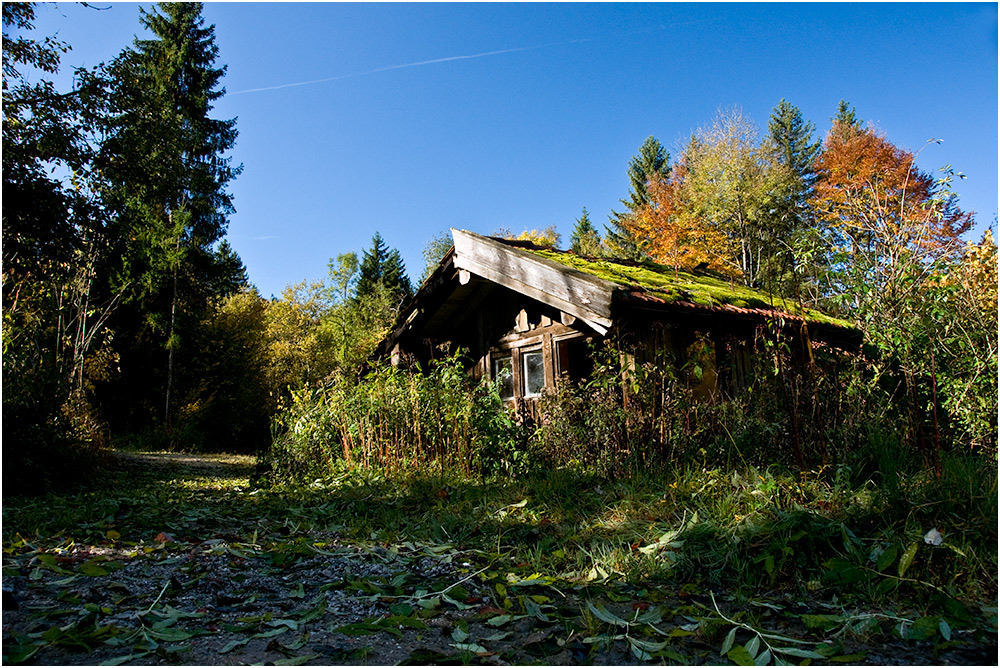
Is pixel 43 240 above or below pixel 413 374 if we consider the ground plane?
above

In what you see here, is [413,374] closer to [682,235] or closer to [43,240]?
[43,240]

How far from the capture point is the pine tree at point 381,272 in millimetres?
34000

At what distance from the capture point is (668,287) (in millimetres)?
7719

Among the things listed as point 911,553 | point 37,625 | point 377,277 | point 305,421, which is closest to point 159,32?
point 377,277

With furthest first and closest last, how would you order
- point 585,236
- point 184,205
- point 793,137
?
1. point 585,236
2. point 793,137
3. point 184,205

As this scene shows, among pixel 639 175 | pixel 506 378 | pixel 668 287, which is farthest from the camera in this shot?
pixel 639 175

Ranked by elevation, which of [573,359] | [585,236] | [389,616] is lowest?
[389,616]

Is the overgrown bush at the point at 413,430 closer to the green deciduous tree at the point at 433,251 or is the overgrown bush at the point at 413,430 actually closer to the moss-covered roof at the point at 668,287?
the moss-covered roof at the point at 668,287

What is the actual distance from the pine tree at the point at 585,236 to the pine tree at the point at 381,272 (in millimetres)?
10732

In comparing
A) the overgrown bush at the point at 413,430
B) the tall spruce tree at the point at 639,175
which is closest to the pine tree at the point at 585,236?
the tall spruce tree at the point at 639,175

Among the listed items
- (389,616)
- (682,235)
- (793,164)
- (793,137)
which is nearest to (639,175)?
(793,137)

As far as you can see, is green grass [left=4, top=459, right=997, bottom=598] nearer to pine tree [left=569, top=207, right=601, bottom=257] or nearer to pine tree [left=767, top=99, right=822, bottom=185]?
pine tree [left=767, top=99, right=822, bottom=185]

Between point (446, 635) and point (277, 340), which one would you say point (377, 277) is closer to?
point (277, 340)

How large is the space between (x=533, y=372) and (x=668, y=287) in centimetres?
244
